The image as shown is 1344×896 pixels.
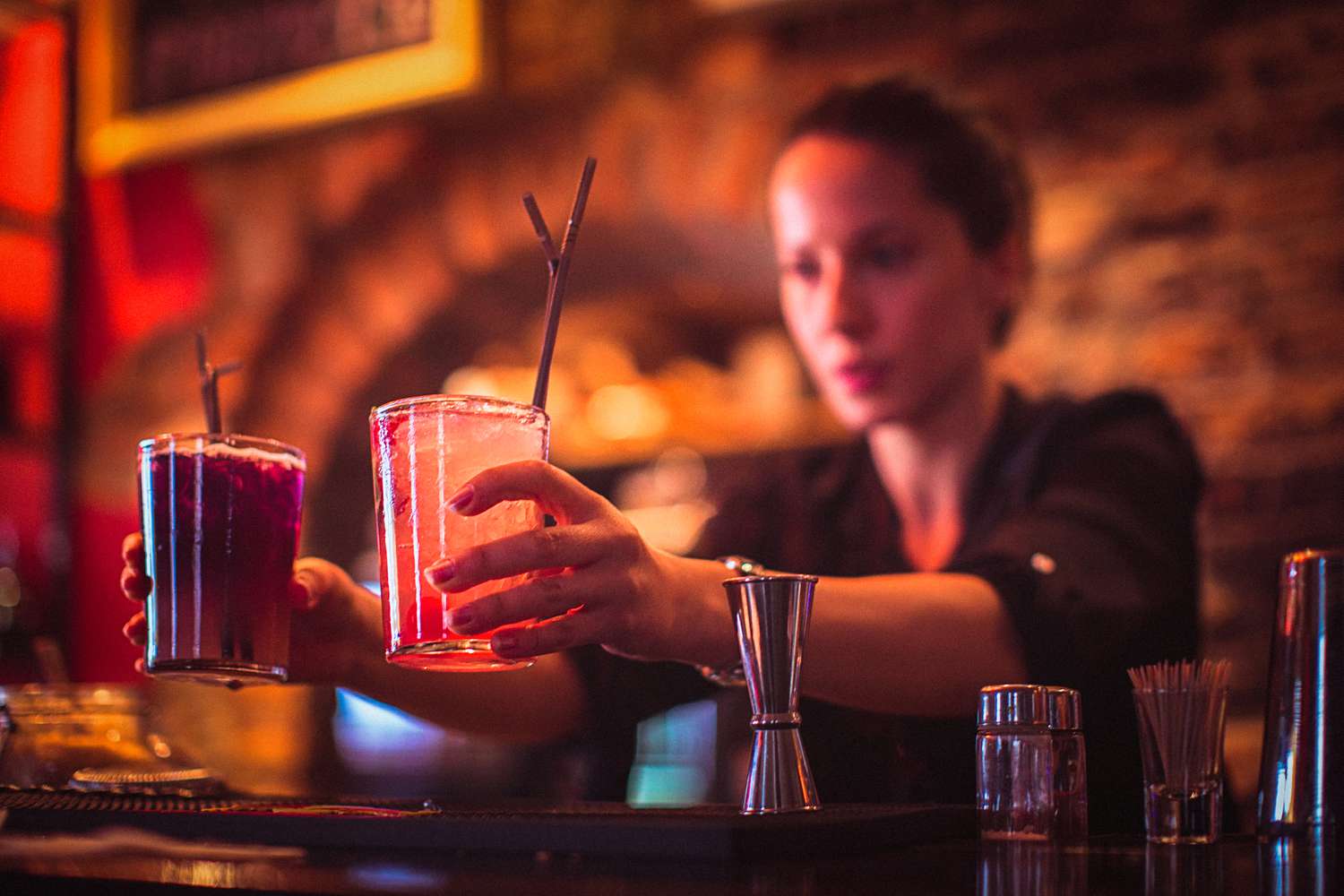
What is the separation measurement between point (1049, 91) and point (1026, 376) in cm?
60

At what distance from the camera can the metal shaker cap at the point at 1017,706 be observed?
38.1 inches

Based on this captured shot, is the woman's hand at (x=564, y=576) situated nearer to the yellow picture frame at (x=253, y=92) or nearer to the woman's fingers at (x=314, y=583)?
the woman's fingers at (x=314, y=583)

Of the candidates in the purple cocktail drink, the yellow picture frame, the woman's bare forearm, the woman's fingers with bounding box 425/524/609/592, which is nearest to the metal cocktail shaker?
the woman's bare forearm

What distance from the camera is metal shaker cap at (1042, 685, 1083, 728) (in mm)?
970

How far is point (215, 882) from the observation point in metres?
0.68

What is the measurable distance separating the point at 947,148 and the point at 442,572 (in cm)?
191

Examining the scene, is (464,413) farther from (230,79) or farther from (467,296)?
(230,79)

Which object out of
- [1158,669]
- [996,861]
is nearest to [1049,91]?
[1158,669]

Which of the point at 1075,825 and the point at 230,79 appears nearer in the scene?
the point at 1075,825

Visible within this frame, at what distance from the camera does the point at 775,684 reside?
36.7 inches

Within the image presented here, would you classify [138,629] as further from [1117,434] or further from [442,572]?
[1117,434]

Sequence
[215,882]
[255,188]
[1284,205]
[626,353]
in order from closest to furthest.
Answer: [215,882] → [1284,205] → [255,188] → [626,353]

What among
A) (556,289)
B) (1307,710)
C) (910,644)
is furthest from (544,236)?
(1307,710)

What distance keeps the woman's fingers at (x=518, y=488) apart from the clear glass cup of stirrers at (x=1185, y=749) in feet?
1.45
